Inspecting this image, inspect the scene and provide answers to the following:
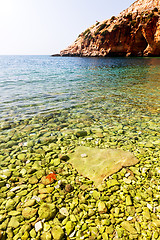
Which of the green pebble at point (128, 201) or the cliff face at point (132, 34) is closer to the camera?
the green pebble at point (128, 201)

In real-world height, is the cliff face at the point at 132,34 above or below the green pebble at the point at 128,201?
above

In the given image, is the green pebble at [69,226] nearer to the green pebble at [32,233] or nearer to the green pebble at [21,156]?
the green pebble at [32,233]

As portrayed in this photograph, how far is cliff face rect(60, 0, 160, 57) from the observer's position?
63156mm

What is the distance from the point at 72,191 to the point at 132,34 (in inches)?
3396

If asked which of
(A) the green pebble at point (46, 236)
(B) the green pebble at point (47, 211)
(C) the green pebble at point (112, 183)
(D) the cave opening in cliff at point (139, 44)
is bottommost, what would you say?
(A) the green pebble at point (46, 236)

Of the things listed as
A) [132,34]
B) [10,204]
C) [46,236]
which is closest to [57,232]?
[46,236]

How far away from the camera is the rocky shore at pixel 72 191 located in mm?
2791

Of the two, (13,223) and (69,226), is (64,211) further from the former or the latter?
(13,223)

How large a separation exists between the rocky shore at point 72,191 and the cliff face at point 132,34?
236ft

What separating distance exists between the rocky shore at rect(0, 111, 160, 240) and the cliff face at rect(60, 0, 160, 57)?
236ft

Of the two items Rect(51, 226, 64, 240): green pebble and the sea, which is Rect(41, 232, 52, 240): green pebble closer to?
Rect(51, 226, 64, 240): green pebble

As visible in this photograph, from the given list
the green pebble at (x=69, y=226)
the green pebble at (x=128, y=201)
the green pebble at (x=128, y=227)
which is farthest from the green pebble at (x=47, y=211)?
the green pebble at (x=128, y=201)

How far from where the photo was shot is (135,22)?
6962cm

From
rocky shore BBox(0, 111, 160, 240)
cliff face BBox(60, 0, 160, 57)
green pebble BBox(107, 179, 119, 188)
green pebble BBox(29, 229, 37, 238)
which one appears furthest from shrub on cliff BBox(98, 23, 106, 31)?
green pebble BBox(29, 229, 37, 238)
